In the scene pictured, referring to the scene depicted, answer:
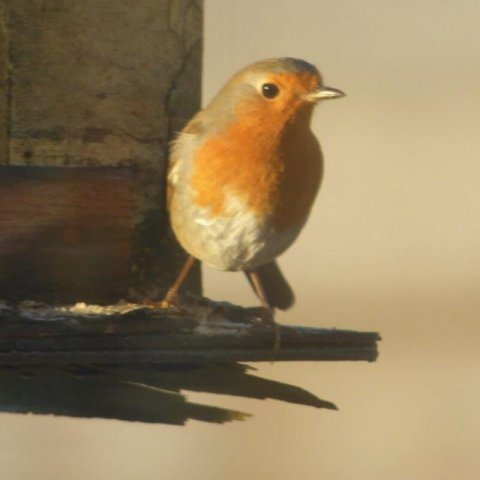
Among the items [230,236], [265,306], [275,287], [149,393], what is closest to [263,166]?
[230,236]

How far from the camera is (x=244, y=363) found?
3799 mm

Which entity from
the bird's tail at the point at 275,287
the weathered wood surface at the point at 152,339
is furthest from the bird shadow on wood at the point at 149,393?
the bird's tail at the point at 275,287

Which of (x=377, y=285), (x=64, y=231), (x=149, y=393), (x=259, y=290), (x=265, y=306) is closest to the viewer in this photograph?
(x=149, y=393)

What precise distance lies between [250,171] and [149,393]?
0.62 meters

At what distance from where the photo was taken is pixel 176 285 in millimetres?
4172

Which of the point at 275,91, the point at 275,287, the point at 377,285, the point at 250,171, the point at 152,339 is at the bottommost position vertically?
the point at 377,285

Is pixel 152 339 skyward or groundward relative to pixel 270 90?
groundward

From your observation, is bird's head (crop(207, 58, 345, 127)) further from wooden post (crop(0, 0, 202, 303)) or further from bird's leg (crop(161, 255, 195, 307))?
bird's leg (crop(161, 255, 195, 307))

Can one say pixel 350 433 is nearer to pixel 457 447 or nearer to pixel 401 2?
pixel 457 447

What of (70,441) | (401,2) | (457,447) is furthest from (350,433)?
(401,2)

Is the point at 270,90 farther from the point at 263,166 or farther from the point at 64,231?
the point at 64,231

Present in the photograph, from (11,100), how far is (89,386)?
0.71 metres

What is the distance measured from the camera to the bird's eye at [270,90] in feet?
13.7

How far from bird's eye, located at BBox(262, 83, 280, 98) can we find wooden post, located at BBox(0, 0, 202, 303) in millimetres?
218
